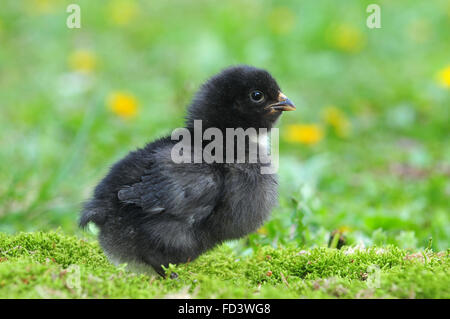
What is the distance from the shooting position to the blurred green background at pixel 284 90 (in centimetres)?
516

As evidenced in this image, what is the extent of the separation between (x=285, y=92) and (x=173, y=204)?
537 centimetres

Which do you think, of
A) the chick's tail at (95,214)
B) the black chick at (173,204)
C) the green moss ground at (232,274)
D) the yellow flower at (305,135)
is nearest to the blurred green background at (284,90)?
Answer: the yellow flower at (305,135)

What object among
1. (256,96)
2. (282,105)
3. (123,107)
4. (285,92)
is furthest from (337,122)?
(256,96)

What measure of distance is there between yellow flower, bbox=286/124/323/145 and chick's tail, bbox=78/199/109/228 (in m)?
4.08

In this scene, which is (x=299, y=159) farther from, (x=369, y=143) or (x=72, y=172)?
(x=72, y=172)

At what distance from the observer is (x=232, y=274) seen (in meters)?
3.52

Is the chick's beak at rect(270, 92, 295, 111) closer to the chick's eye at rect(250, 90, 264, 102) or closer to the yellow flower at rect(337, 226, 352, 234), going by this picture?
the chick's eye at rect(250, 90, 264, 102)

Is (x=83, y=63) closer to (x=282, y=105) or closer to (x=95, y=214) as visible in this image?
(x=282, y=105)

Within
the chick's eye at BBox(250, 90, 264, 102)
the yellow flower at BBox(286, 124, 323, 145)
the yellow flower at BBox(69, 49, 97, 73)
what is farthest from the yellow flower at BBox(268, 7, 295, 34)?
the chick's eye at BBox(250, 90, 264, 102)

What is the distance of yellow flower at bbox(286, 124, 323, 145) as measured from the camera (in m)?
7.23

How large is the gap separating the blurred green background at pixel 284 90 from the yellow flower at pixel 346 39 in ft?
0.09

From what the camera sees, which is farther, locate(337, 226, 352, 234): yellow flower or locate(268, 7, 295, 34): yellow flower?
locate(268, 7, 295, 34): yellow flower

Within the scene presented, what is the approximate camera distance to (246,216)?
3.45 metres
